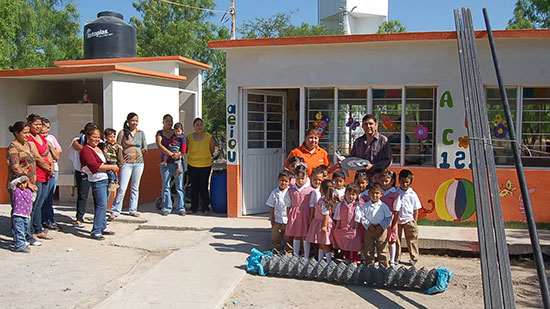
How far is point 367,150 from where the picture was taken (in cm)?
620

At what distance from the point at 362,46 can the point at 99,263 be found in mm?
4948

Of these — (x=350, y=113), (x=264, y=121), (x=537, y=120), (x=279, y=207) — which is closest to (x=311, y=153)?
(x=279, y=207)

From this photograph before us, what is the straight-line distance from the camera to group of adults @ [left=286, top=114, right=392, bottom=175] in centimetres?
607

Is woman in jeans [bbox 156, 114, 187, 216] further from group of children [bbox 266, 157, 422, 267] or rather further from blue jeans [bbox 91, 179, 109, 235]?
group of children [bbox 266, 157, 422, 267]

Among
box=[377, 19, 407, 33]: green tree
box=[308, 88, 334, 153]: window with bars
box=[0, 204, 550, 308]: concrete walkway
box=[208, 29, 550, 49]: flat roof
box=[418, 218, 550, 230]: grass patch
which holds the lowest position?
box=[0, 204, 550, 308]: concrete walkway

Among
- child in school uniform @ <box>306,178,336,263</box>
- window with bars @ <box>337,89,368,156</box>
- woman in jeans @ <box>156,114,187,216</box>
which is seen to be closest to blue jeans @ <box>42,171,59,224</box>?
woman in jeans @ <box>156,114,187,216</box>

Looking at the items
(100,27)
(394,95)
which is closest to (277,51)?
(394,95)

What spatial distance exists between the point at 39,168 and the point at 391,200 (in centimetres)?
471

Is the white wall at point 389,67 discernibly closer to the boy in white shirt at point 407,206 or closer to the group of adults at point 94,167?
the group of adults at point 94,167

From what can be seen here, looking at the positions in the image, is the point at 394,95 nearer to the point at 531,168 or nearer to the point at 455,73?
the point at 455,73

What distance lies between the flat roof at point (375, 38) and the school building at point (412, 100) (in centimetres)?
2

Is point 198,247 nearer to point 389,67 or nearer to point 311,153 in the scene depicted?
point 311,153

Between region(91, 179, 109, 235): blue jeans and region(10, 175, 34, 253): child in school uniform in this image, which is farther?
region(91, 179, 109, 235): blue jeans

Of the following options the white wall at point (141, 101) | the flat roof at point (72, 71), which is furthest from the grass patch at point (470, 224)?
the flat roof at point (72, 71)
